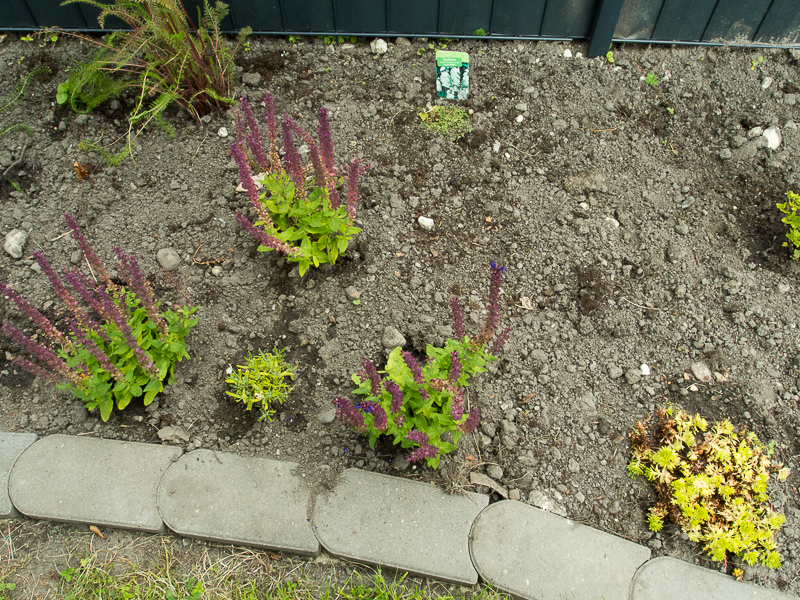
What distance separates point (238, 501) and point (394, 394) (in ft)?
3.18

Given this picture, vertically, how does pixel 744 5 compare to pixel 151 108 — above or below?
above

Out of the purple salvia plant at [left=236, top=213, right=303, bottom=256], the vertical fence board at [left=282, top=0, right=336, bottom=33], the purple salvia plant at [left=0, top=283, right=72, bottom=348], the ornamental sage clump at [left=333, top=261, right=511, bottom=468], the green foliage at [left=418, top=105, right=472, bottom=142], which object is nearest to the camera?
the ornamental sage clump at [left=333, top=261, right=511, bottom=468]

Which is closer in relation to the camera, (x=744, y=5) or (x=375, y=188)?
(x=375, y=188)

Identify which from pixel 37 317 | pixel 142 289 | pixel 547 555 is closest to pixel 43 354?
pixel 37 317

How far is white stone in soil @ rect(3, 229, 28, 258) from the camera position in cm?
295

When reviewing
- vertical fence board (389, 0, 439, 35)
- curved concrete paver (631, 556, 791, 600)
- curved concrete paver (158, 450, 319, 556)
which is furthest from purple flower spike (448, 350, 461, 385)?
vertical fence board (389, 0, 439, 35)

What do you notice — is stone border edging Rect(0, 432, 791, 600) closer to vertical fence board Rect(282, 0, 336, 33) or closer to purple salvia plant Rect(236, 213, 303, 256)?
purple salvia plant Rect(236, 213, 303, 256)

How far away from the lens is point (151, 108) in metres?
3.20

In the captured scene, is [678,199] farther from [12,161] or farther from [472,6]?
[12,161]

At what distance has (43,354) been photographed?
2176mm

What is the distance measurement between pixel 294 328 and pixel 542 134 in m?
2.04

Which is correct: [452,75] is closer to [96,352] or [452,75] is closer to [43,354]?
[96,352]

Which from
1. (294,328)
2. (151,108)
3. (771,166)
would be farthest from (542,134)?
(151,108)

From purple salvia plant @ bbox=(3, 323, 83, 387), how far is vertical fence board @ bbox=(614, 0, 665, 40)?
13.1 feet
